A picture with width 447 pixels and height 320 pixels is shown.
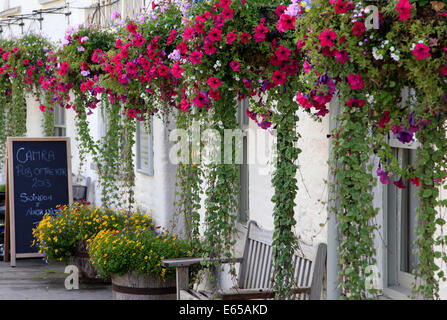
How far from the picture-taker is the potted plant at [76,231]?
7684mm

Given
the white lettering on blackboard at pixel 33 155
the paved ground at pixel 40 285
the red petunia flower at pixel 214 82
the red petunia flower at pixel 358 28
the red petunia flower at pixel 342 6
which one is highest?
the red petunia flower at pixel 342 6

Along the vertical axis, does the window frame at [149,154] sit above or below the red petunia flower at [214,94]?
below

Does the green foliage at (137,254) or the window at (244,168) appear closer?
the green foliage at (137,254)

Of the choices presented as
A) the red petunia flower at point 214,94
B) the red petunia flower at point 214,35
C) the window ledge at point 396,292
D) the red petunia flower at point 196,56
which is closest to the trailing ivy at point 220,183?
the red petunia flower at point 214,94

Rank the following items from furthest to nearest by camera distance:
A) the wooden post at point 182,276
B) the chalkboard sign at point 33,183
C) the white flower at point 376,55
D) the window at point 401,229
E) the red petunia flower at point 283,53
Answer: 1. the chalkboard sign at point 33,183
2. the wooden post at point 182,276
3. the window at point 401,229
4. the red petunia flower at point 283,53
5. the white flower at point 376,55

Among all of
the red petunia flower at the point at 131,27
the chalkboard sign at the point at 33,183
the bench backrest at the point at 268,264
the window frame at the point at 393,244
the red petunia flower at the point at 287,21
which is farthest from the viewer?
the chalkboard sign at the point at 33,183

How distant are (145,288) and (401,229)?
8.36 ft

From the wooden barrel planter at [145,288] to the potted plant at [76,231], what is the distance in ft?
4.84

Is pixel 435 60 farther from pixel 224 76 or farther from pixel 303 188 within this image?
pixel 303 188

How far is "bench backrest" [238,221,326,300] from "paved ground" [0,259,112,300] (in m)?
2.12

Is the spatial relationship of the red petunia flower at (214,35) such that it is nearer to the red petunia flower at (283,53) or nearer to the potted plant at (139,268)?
the red petunia flower at (283,53)

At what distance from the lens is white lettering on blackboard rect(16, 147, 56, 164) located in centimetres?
890

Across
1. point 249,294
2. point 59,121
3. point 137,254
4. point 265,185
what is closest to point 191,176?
point 265,185

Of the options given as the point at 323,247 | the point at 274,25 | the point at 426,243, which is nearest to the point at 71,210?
the point at 323,247
